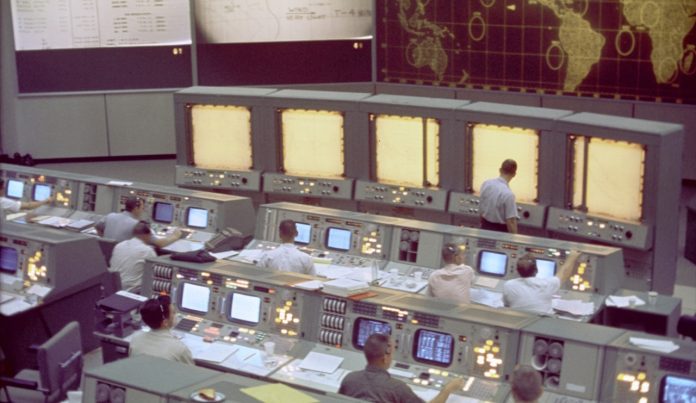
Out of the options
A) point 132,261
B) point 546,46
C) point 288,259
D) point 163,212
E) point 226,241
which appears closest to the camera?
point 288,259

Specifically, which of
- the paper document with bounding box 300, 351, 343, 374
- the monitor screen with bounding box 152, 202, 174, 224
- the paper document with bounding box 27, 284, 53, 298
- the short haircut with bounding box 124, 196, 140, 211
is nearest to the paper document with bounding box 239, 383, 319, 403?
the paper document with bounding box 300, 351, 343, 374

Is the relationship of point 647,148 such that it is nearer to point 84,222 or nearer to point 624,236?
point 624,236

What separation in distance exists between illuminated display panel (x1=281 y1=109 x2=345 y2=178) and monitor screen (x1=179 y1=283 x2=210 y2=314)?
3080 millimetres

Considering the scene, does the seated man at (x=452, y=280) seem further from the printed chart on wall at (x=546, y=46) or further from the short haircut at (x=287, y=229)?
the printed chart on wall at (x=546, y=46)

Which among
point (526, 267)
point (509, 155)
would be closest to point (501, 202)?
point (509, 155)

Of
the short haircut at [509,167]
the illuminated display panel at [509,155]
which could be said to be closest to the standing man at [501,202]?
the short haircut at [509,167]

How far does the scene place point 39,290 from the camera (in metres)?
7.47

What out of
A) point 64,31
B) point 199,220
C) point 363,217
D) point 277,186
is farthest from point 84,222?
point 64,31

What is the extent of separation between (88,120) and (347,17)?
11.9ft

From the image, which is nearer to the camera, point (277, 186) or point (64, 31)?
point (277, 186)

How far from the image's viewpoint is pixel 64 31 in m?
13.2

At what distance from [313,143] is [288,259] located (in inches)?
106

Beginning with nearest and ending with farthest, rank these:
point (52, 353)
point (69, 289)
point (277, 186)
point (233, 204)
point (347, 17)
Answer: point (52, 353) < point (69, 289) < point (233, 204) < point (277, 186) < point (347, 17)

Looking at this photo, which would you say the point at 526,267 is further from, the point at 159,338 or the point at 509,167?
the point at 159,338
